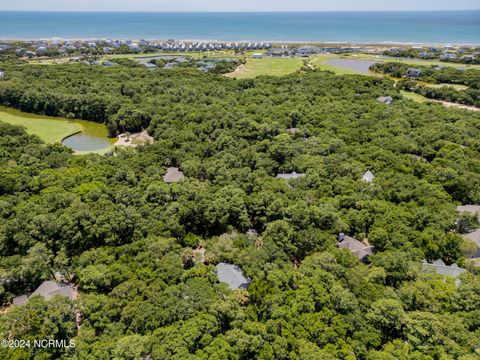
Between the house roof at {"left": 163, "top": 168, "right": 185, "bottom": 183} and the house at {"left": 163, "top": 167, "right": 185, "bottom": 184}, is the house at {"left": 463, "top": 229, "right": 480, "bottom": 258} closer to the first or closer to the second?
the house at {"left": 163, "top": 167, "right": 185, "bottom": 184}

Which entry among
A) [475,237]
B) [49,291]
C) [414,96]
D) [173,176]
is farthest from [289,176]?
[414,96]

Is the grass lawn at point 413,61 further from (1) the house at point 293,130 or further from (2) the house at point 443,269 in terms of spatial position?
(2) the house at point 443,269

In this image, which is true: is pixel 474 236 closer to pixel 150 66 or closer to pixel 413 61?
pixel 150 66

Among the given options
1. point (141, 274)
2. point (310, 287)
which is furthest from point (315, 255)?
point (141, 274)

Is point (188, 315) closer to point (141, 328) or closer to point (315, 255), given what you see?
point (141, 328)

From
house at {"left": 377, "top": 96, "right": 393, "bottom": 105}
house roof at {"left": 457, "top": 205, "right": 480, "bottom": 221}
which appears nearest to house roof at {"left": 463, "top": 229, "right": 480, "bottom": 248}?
house roof at {"left": 457, "top": 205, "right": 480, "bottom": 221}

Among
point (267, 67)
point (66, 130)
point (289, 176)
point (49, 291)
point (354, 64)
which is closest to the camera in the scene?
point (49, 291)
